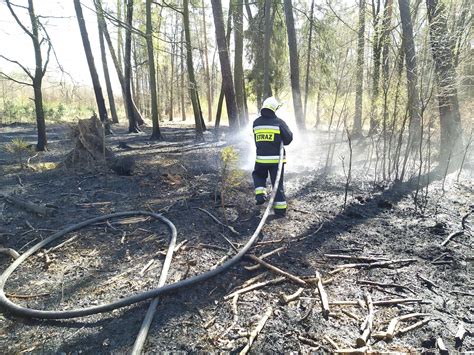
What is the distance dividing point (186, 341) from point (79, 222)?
3.18 metres

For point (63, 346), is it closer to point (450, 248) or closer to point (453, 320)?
point (453, 320)

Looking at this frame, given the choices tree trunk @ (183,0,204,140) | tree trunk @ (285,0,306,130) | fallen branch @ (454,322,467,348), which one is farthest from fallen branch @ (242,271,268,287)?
tree trunk @ (285,0,306,130)

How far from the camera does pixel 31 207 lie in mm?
5305

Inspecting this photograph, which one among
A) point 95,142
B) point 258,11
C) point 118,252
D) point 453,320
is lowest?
point 453,320

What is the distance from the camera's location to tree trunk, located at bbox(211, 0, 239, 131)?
36.5 feet

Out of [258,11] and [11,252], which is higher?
[258,11]

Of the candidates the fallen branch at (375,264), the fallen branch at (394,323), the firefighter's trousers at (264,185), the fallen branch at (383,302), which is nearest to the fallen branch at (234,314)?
the fallen branch at (383,302)

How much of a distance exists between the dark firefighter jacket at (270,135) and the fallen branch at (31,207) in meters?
3.61

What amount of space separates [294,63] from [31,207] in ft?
36.2

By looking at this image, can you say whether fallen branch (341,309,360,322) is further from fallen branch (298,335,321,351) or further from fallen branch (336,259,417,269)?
fallen branch (336,259,417,269)

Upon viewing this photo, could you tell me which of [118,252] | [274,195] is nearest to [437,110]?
[274,195]

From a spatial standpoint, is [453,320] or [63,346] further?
[453,320]

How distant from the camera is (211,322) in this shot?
284cm

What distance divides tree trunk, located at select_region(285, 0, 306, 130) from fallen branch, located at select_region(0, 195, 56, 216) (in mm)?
10485
